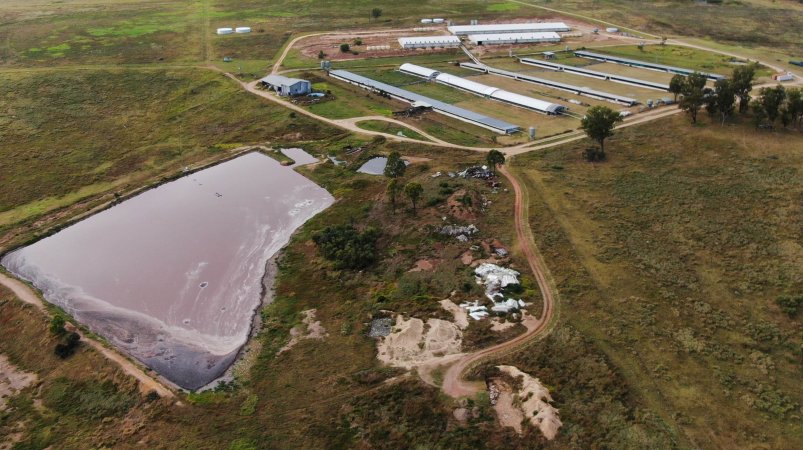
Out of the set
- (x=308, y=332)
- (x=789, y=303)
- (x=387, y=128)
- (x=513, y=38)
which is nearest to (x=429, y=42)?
(x=513, y=38)

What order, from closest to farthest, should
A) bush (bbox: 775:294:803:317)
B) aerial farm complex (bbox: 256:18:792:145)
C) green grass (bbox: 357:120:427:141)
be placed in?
1. bush (bbox: 775:294:803:317)
2. green grass (bbox: 357:120:427:141)
3. aerial farm complex (bbox: 256:18:792:145)

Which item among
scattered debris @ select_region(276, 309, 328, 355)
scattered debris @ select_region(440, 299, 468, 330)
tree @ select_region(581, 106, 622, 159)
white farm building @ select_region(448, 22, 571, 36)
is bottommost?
scattered debris @ select_region(276, 309, 328, 355)

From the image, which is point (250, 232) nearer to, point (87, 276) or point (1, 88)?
point (87, 276)

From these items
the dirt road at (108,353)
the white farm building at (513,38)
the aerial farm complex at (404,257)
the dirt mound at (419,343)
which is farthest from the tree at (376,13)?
the dirt mound at (419,343)

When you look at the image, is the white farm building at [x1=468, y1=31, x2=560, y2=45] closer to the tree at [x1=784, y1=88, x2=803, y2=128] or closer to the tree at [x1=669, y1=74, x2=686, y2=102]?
the tree at [x1=669, y1=74, x2=686, y2=102]

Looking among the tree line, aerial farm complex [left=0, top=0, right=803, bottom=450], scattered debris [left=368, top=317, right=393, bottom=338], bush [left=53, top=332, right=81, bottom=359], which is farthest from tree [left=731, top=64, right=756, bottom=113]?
bush [left=53, top=332, right=81, bottom=359]

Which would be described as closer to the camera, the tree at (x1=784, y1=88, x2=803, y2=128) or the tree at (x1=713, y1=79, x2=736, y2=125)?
the tree at (x1=784, y1=88, x2=803, y2=128)
